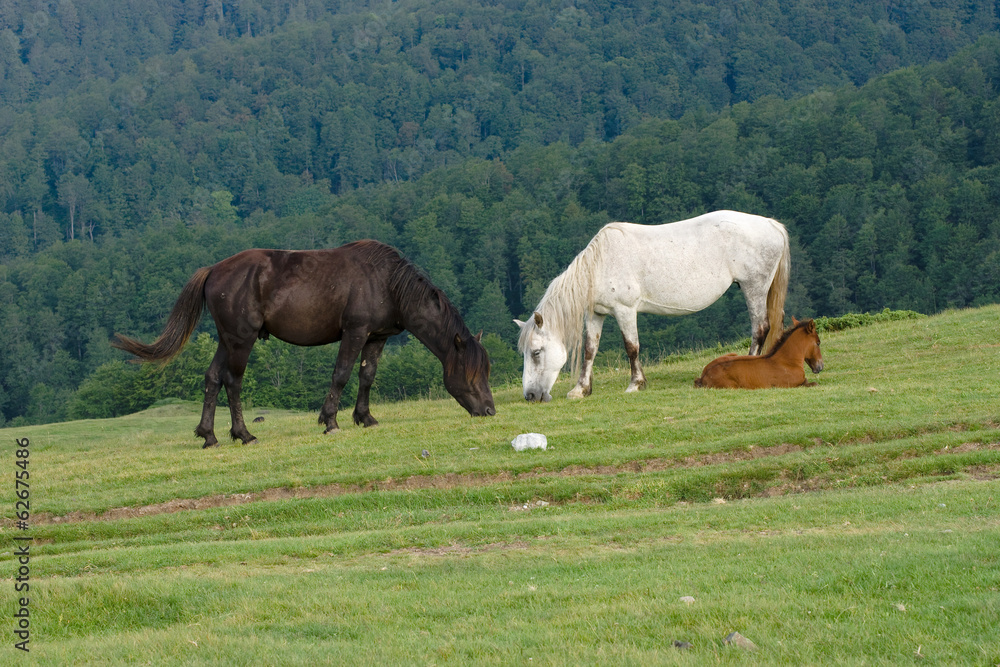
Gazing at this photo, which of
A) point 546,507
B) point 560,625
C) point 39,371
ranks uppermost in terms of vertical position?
point 560,625

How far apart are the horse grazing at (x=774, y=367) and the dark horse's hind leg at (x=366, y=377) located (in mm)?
5355

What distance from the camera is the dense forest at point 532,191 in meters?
79.6

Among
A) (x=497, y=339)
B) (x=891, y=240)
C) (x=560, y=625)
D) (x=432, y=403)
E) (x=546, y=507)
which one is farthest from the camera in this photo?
(x=891, y=240)

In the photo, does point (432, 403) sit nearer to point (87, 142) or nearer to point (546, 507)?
point (546, 507)

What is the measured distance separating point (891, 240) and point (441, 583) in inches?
3305

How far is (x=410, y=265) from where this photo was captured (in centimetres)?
1547

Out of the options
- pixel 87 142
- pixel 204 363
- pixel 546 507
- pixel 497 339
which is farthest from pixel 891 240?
pixel 87 142

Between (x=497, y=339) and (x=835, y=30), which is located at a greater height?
(x=835, y=30)

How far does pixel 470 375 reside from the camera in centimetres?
1523

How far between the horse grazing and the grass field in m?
0.54

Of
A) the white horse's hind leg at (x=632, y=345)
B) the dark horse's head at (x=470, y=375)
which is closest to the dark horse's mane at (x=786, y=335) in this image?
the white horse's hind leg at (x=632, y=345)

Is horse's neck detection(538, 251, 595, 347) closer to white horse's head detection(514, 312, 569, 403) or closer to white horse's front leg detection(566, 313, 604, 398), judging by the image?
white horse's head detection(514, 312, 569, 403)

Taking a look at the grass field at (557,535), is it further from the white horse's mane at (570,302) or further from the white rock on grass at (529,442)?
the white horse's mane at (570,302)

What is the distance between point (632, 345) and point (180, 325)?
7.19 meters
